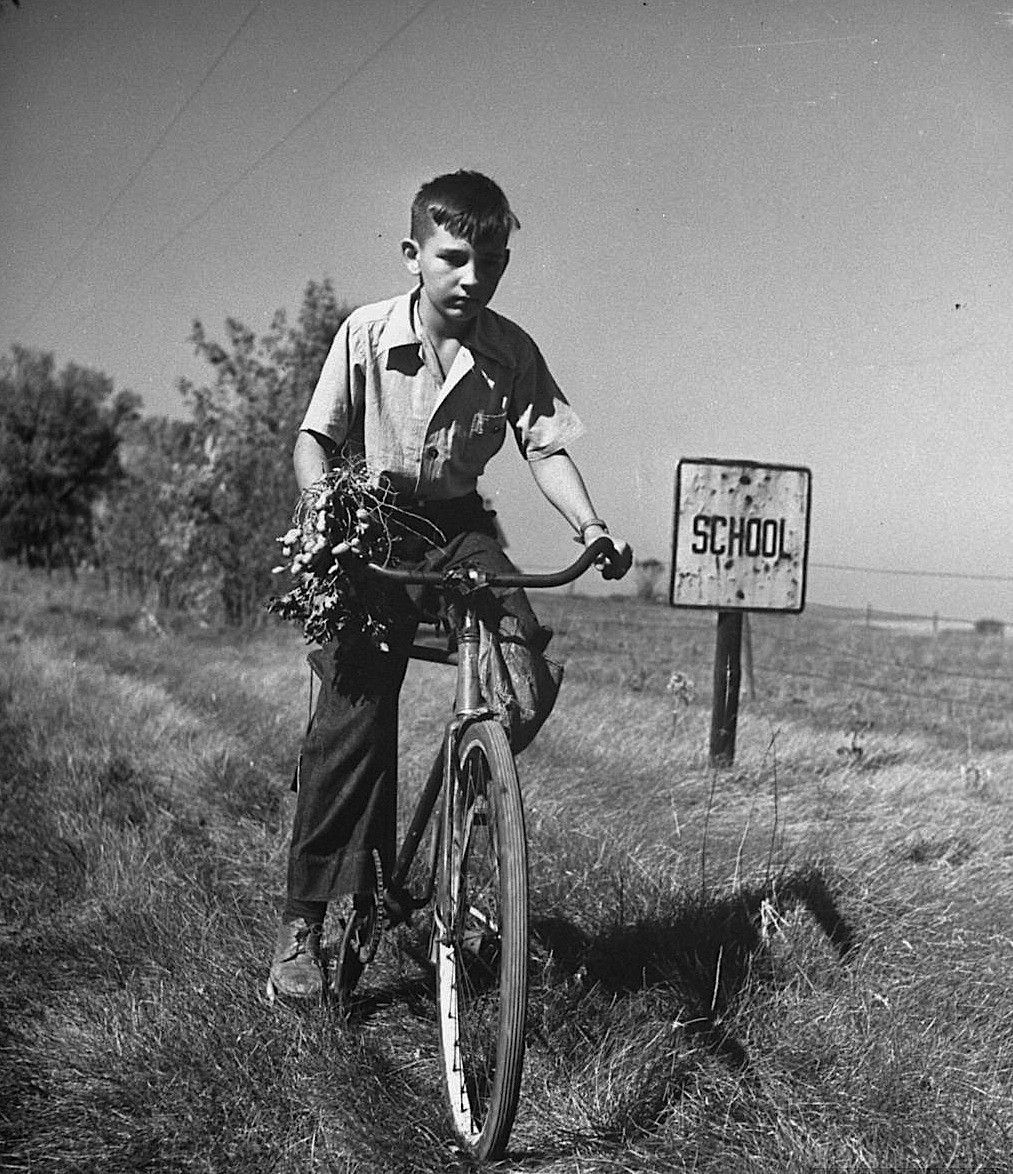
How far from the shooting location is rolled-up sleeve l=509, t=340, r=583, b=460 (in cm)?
360

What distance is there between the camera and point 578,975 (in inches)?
135

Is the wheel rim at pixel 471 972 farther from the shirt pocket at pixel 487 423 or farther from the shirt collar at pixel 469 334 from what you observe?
the shirt collar at pixel 469 334

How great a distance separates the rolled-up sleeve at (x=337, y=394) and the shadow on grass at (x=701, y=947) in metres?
1.54

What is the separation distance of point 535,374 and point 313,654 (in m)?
0.99

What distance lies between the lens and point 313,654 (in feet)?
11.8

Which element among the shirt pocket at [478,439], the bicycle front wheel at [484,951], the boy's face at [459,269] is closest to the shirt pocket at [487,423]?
the shirt pocket at [478,439]

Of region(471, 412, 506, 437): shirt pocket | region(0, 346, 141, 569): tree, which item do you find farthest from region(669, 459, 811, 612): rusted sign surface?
region(0, 346, 141, 569): tree

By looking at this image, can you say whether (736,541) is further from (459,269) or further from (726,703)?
(459,269)

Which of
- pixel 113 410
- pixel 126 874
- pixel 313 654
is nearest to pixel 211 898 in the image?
pixel 126 874

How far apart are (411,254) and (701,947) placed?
209 cm

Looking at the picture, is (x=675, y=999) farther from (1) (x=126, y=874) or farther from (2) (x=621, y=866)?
(1) (x=126, y=874)

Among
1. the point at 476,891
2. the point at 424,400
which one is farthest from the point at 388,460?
the point at 476,891

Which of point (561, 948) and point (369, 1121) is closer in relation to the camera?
point (369, 1121)

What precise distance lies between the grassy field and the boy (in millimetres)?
369
